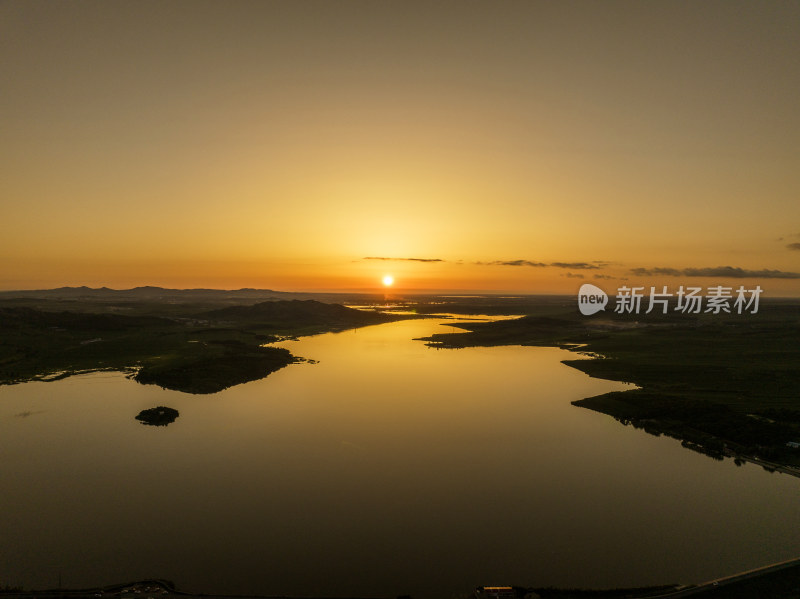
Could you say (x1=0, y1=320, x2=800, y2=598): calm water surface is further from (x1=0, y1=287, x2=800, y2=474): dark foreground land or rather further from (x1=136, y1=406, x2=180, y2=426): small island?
(x1=0, y1=287, x2=800, y2=474): dark foreground land

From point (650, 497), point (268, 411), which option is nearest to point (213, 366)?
point (268, 411)

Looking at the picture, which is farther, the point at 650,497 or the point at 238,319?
the point at 238,319

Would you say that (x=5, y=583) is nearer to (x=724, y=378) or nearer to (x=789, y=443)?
(x=789, y=443)

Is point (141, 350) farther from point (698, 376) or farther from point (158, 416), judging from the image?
point (698, 376)

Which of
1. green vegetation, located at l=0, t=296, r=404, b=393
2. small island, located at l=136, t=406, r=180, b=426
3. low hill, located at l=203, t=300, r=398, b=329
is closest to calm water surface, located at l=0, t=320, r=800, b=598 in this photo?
small island, located at l=136, t=406, r=180, b=426

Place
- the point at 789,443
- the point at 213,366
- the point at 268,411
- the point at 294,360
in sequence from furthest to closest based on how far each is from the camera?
the point at 294,360 → the point at 213,366 → the point at 268,411 → the point at 789,443

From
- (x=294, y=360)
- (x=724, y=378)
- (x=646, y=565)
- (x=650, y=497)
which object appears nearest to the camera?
(x=646, y=565)

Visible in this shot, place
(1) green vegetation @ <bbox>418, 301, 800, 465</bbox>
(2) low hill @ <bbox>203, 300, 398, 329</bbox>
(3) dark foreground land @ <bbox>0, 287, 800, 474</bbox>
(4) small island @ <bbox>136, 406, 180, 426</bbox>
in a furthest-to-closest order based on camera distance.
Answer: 1. (2) low hill @ <bbox>203, 300, 398, 329</bbox>
2. (4) small island @ <bbox>136, 406, 180, 426</bbox>
3. (3) dark foreground land @ <bbox>0, 287, 800, 474</bbox>
4. (1) green vegetation @ <bbox>418, 301, 800, 465</bbox>

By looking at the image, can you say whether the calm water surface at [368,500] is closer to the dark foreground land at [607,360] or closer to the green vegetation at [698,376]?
the green vegetation at [698,376]
